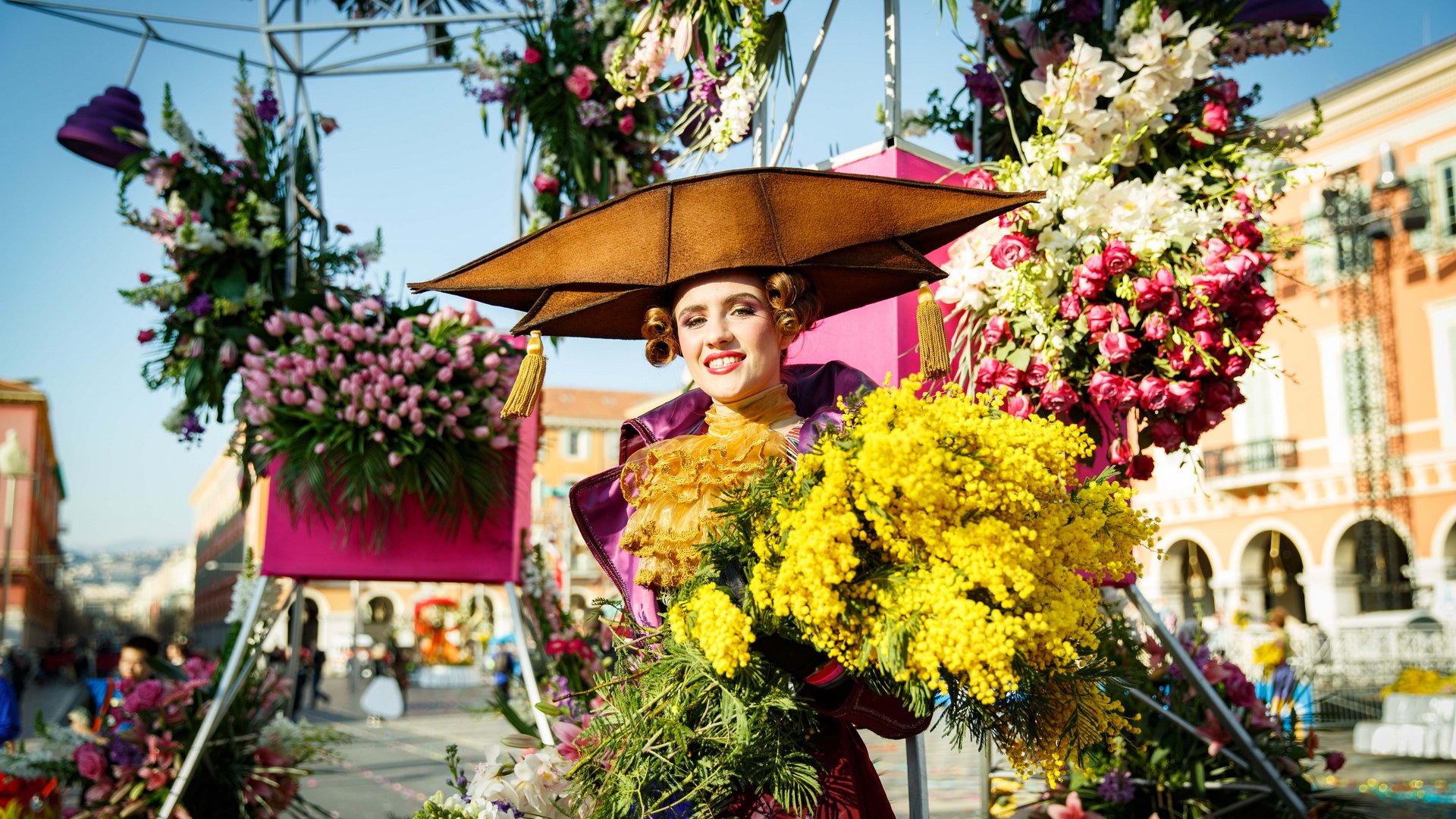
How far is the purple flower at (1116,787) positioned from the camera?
3.58m

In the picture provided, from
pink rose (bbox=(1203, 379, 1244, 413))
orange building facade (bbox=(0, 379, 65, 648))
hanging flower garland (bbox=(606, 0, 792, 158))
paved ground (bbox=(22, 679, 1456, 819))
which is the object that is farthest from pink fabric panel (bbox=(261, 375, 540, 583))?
orange building facade (bbox=(0, 379, 65, 648))

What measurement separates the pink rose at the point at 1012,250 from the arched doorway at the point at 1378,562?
68.3ft

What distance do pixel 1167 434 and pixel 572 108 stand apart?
3.08m

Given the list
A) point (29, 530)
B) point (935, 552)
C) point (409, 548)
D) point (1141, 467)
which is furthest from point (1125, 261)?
point (29, 530)

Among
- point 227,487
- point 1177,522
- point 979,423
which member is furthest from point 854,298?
point 227,487

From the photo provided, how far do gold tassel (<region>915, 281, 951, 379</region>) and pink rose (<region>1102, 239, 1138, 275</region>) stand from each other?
741mm

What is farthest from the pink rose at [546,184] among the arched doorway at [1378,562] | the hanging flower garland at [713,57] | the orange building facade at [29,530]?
the orange building facade at [29,530]

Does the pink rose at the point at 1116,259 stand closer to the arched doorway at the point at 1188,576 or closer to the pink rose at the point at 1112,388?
the pink rose at the point at 1112,388

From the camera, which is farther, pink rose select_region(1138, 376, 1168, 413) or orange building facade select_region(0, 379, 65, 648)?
orange building facade select_region(0, 379, 65, 648)

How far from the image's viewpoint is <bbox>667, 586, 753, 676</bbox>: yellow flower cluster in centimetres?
165

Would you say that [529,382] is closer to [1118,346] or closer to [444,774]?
[1118,346]

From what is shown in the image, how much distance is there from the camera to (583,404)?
49656mm

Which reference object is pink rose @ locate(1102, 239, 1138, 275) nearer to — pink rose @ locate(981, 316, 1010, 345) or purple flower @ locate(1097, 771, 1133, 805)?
pink rose @ locate(981, 316, 1010, 345)

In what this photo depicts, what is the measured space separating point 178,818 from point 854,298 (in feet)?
11.8
